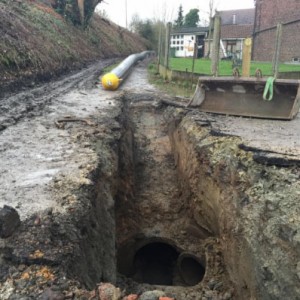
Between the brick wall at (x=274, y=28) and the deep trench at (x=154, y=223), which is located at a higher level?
the brick wall at (x=274, y=28)

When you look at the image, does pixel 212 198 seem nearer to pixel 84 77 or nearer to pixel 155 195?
pixel 155 195

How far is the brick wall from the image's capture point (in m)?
22.6

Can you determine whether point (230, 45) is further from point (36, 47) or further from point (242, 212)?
point (242, 212)

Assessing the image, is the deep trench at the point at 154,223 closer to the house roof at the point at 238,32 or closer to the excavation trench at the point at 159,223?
the excavation trench at the point at 159,223

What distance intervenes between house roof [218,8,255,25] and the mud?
3732 cm

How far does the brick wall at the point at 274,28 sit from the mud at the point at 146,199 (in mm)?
15968

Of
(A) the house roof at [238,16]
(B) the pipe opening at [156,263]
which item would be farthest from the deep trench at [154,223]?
(A) the house roof at [238,16]

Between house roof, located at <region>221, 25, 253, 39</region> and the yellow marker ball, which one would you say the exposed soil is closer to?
the yellow marker ball

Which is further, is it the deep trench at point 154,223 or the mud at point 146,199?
the deep trench at point 154,223

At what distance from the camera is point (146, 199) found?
7887 millimetres

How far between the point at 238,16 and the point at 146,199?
41505mm

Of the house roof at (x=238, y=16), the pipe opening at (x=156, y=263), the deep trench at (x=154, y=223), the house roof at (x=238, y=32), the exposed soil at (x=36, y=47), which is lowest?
the pipe opening at (x=156, y=263)

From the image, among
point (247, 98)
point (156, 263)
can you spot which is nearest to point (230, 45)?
point (247, 98)

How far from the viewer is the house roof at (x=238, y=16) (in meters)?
43.2
